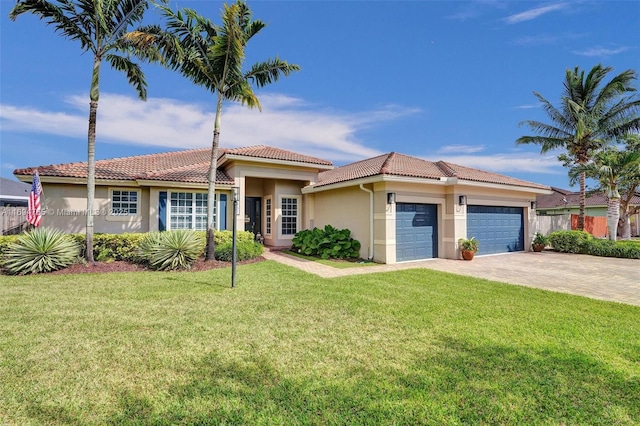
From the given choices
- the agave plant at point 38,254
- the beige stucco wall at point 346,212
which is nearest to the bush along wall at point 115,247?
the agave plant at point 38,254

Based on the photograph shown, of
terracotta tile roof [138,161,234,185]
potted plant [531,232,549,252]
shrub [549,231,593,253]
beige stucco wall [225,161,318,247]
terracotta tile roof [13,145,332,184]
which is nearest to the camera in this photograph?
terracotta tile roof [13,145,332,184]

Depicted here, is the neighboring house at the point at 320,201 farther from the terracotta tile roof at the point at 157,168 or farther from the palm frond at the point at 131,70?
the palm frond at the point at 131,70

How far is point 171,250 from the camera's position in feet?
33.1

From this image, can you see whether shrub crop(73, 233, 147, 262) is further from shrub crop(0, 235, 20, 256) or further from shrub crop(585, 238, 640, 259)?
shrub crop(585, 238, 640, 259)

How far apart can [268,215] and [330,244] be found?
5.63 meters

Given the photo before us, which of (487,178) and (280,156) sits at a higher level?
(280,156)

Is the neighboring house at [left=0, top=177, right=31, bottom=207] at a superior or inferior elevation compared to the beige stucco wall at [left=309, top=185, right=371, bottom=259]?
superior

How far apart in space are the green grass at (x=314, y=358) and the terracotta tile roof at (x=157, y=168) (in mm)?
7850

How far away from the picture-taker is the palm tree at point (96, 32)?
32.1 feet

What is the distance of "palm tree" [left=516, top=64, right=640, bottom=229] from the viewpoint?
18.5m

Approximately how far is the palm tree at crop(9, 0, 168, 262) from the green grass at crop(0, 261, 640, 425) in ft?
18.9

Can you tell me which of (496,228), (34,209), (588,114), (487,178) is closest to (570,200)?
(588,114)

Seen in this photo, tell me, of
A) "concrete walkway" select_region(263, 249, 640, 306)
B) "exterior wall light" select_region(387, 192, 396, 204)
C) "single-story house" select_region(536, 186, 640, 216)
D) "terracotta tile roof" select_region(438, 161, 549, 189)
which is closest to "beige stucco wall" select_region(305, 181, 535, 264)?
"exterior wall light" select_region(387, 192, 396, 204)

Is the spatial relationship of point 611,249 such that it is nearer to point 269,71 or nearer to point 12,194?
point 269,71
